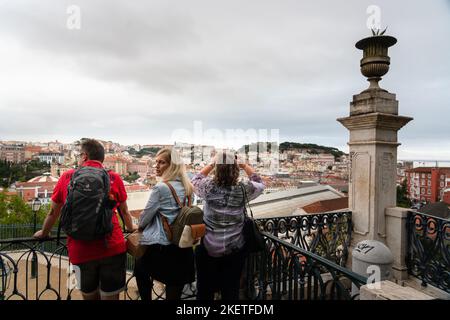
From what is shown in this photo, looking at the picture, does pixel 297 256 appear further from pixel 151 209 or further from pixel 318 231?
pixel 318 231

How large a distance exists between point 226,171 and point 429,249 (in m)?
3.51

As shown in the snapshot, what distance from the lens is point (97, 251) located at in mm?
2266

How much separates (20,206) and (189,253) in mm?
37979

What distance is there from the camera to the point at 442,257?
370 centimetres

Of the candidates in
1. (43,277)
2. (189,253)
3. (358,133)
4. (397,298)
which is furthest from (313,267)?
(43,277)

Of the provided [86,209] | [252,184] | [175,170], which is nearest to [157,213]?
[175,170]

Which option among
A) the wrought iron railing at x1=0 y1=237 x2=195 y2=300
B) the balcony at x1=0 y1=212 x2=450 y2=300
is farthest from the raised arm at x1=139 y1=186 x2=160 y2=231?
the balcony at x1=0 y1=212 x2=450 y2=300

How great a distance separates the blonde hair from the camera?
2.42 meters

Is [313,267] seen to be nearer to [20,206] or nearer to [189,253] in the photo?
[189,253]

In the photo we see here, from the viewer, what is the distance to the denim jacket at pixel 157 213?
7.50ft

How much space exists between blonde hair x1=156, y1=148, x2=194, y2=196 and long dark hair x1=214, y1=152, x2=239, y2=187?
259 millimetres

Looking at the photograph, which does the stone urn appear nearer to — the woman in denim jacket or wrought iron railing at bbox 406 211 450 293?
wrought iron railing at bbox 406 211 450 293

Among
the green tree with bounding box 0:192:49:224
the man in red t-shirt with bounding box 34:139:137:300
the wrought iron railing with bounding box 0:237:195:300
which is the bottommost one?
the green tree with bounding box 0:192:49:224
